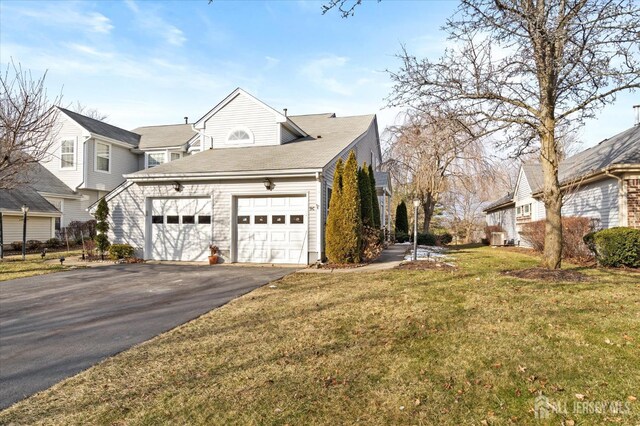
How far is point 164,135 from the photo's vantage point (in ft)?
80.8

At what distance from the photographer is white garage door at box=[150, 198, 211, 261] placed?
12.8 m

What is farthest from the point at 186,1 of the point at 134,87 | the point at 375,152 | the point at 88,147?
the point at 88,147

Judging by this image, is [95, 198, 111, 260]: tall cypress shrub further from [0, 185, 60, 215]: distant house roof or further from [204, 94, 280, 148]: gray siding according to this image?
[0, 185, 60, 215]: distant house roof

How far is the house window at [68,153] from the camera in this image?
2119cm

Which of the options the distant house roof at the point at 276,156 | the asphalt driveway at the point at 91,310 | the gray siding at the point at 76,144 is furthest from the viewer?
the gray siding at the point at 76,144

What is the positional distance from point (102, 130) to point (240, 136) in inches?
451

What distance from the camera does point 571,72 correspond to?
25.4ft

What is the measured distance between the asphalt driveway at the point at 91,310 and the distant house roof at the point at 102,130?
13341 mm

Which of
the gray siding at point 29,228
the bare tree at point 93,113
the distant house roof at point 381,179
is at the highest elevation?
the bare tree at point 93,113

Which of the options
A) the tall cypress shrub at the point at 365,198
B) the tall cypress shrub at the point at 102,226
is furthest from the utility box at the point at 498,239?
the tall cypress shrub at the point at 102,226

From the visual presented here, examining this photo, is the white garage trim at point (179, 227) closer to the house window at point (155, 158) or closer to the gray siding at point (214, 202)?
the gray siding at point (214, 202)

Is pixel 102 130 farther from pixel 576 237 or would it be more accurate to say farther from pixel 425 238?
pixel 576 237

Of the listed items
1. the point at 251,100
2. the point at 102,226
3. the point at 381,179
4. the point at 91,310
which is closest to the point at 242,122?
the point at 251,100

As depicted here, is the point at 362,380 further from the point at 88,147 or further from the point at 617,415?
the point at 88,147
